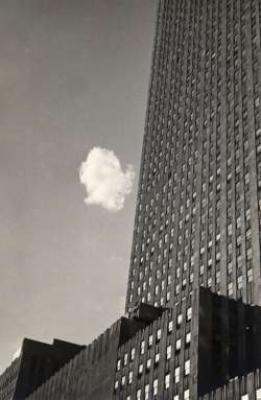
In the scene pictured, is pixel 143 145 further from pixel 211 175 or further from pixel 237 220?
pixel 237 220

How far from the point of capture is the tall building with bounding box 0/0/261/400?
3285 inches

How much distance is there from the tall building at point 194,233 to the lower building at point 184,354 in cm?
17

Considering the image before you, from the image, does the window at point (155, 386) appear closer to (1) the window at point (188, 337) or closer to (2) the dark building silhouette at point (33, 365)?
(1) the window at point (188, 337)

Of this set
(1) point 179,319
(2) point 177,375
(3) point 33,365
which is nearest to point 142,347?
(1) point 179,319

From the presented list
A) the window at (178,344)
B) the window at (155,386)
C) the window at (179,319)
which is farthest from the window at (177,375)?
the window at (179,319)

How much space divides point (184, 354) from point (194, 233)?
1729 inches

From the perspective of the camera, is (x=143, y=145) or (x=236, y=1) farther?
(x=143, y=145)

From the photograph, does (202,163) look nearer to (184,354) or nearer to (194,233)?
(194,233)

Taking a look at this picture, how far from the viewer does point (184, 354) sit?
3238 inches

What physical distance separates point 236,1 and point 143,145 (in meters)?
43.1

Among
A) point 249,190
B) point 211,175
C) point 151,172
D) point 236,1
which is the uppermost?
point 236,1

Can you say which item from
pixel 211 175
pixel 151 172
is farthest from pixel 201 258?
pixel 151 172

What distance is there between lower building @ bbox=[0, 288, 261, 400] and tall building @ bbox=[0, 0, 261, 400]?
17 cm

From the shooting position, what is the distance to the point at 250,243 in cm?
10412
